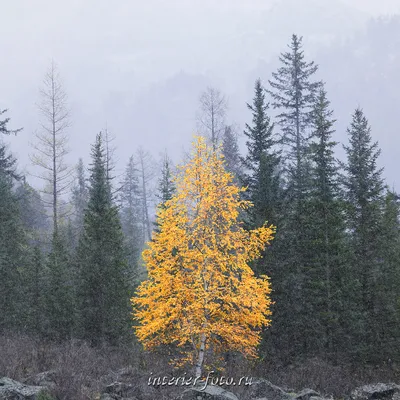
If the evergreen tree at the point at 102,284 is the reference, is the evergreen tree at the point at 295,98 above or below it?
above

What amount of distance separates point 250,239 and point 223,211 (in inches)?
50.2

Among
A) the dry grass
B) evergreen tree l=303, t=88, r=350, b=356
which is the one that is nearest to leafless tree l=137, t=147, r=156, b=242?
evergreen tree l=303, t=88, r=350, b=356

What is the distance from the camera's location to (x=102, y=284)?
20938 millimetres

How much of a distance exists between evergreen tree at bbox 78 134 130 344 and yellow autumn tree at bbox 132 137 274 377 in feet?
24.8

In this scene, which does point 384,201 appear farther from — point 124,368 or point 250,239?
point 124,368

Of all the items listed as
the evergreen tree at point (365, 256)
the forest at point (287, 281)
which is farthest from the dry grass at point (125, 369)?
the evergreen tree at point (365, 256)

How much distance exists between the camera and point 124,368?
14359 millimetres

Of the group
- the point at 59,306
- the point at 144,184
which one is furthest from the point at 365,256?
the point at 144,184

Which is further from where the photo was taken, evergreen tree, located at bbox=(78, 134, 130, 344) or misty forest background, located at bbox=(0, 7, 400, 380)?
evergreen tree, located at bbox=(78, 134, 130, 344)

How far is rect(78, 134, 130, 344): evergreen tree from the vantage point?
67.8ft

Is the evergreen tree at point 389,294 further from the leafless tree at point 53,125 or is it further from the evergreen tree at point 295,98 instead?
the leafless tree at point 53,125

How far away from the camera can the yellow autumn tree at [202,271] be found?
12.5 m

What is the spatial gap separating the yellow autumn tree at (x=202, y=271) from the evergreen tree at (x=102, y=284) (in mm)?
7561

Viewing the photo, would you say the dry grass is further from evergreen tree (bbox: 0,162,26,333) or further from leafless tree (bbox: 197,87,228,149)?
leafless tree (bbox: 197,87,228,149)
